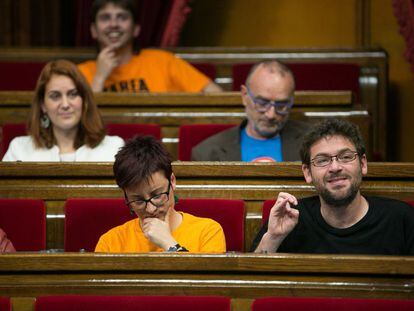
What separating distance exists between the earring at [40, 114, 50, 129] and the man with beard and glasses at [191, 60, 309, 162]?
0.19m

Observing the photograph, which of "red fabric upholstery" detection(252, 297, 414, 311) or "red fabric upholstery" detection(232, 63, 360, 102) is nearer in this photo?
"red fabric upholstery" detection(252, 297, 414, 311)

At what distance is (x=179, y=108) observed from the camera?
1.46 m

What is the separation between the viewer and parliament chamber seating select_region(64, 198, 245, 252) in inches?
41.7

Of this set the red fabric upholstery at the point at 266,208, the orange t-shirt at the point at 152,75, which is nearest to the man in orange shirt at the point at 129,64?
the orange t-shirt at the point at 152,75

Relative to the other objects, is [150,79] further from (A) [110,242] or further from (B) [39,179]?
(A) [110,242]

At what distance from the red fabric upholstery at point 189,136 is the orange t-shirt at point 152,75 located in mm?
253

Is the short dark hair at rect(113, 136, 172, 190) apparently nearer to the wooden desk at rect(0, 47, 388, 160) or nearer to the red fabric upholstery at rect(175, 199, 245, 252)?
the red fabric upholstery at rect(175, 199, 245, 252)

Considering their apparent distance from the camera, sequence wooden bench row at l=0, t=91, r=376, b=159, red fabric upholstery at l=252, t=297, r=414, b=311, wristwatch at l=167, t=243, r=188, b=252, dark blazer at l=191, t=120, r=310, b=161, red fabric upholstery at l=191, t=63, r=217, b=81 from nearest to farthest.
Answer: red fabric upholstery at l=252, t=297, r=414, b=311, wristwatch at l=167, t=243, r=188, b=252, dark blazer at l=191, t=120, r=310, b=161, wooden bench row at l=0, t=91, r=376, b=159, red fabric upholstery at l=191, t=63, r=217, b=81

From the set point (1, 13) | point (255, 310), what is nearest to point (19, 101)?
point (1, 13)

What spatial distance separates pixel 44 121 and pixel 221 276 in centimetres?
55

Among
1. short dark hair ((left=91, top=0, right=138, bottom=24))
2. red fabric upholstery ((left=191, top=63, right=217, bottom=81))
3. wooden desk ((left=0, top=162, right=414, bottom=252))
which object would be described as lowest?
wooden desk ((left=0, top=162, right=414, bottom=252))

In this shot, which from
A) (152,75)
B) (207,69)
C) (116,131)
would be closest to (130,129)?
(116,131)

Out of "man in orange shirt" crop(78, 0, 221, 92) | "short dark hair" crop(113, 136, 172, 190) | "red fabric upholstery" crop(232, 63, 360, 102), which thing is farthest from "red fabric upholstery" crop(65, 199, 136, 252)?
"red fabric upholstery" crop(232, 63, 360, 102)

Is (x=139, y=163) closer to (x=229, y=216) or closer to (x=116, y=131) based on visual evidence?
(x=229, y=216)
